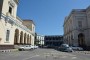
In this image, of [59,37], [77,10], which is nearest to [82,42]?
[77,10]

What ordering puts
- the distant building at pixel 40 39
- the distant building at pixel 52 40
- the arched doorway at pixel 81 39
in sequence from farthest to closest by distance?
Answer: the distant building at pixel 40 39
the distant building at pixel 52 40
the arched doorway at pixel 81 39

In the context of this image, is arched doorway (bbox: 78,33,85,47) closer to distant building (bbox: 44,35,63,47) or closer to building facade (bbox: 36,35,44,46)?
distant building (bbox: 44,35,63,47)

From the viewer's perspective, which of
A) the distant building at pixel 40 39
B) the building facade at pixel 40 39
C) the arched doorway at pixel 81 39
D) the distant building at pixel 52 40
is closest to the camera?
the arched doorway at pixel 81 39

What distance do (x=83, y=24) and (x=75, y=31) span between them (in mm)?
3921

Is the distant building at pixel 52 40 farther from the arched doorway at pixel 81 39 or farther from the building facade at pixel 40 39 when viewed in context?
the arched doorway at pixel 81 39

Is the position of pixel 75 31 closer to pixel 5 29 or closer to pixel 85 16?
pixel 85 16

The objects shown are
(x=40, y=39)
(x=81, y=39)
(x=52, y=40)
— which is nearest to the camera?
(x=81, y=39)

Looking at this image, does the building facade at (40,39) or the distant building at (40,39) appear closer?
the building facade at (40,39)

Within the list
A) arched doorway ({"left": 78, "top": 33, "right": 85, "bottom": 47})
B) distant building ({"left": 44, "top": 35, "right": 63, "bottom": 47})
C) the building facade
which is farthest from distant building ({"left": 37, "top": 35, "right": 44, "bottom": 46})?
arched doorway ({"left": 78, "top": 33, "right": 85, "bottom": 47})

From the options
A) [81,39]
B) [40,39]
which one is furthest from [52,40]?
[81,39]

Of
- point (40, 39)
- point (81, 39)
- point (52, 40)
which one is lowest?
point (52, 40)

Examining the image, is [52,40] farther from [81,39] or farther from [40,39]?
[81,39]

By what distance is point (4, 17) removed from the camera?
98.2 ft

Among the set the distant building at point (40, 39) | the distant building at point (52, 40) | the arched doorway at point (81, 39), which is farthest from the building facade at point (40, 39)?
the arched doorway at point (81, 39)
